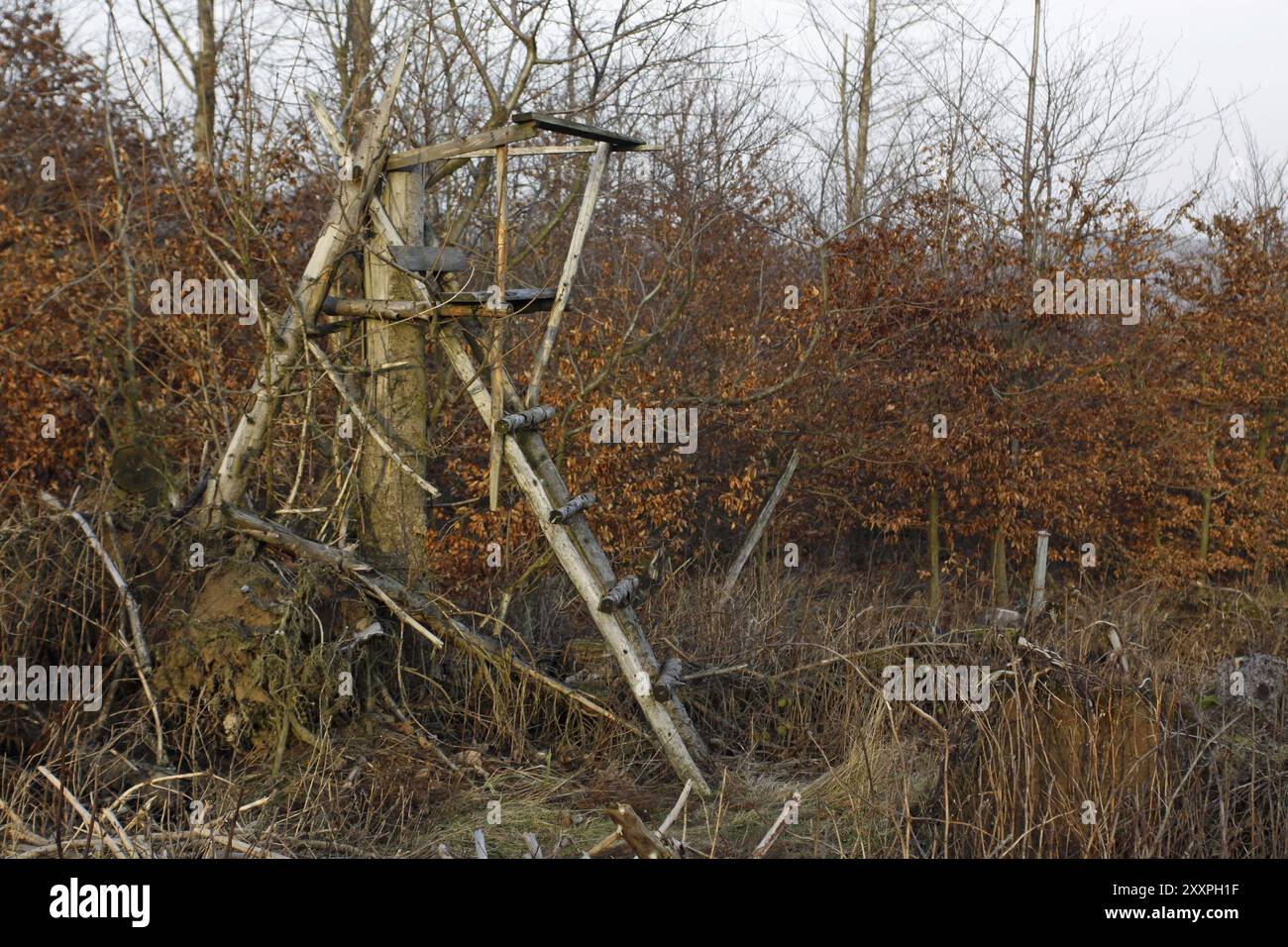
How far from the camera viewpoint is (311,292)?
7.00 meters

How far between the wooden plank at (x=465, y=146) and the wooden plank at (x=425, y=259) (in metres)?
0.50

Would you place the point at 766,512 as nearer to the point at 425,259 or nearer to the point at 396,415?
the point at 396,415

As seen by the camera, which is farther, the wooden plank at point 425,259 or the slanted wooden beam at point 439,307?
the wooden plank at point 425,259

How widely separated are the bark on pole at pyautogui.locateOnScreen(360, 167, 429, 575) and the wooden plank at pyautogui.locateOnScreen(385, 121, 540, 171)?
4.9 inches

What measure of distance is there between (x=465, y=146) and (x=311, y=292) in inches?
47.1

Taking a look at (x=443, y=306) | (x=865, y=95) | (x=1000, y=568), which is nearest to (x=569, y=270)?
(x=443, y=306)

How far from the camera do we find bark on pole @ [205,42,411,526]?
6926 mm

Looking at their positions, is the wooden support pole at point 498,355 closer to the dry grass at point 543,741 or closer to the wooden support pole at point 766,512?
the dry grass at point 543,741

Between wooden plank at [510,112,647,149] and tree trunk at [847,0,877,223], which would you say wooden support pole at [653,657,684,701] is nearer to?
wooden plank at [510,112,647,149]

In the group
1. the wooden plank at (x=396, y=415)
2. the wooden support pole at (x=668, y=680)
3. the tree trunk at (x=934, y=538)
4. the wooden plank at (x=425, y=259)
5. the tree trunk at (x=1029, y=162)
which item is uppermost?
the tree trunk at (x=1029, y=162)

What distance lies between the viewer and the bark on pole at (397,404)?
725cm

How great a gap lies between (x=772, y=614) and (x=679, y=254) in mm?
5084

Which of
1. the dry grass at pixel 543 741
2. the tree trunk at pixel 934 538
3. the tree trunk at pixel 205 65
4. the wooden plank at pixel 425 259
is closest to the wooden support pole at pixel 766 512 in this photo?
the tree trunk at pixel 934 538

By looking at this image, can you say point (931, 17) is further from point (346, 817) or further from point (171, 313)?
point (346, 817)
